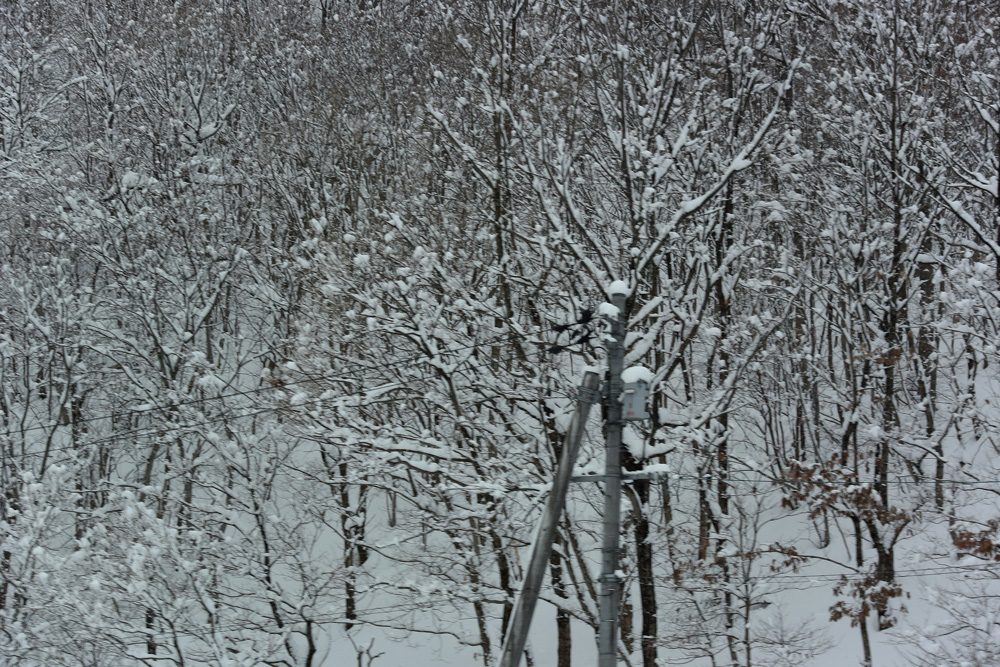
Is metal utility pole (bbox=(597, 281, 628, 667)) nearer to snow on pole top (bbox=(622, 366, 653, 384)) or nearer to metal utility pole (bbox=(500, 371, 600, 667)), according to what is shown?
snow on pole top (bbox=(622, 366, 653, 384))

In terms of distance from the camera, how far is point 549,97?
1541 centimetres

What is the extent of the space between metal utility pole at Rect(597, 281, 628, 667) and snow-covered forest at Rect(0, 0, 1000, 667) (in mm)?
3495

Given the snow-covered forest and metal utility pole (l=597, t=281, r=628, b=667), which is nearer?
metal utility pole (l=597, t=281, r=628, b=667)

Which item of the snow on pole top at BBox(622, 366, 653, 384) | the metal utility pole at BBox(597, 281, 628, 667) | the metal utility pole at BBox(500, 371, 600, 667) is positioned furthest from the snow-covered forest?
the metal utility pole at BBox(500, 371, 600, 667)

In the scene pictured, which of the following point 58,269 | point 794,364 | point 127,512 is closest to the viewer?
point 127,512

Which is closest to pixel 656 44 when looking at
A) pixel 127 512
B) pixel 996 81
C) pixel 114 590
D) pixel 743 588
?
pixel 996 81

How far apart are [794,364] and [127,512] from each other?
16732mm

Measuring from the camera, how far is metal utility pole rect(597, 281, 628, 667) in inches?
283

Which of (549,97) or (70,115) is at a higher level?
(70,115)

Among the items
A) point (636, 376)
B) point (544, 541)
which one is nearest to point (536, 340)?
point (636, 376)

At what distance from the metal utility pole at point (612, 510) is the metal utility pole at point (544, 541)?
20 cm

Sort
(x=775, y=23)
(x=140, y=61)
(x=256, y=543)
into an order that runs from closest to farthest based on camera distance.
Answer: (x=775, y=23), (x=256, y=543), (x=140, y=61)

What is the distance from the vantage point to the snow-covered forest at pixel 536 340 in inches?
550

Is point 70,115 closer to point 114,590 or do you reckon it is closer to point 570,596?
point 114,590
